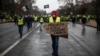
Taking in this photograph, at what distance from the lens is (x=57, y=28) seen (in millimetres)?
14203

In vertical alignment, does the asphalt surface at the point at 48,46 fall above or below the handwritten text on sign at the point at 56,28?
below

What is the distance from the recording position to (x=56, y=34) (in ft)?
46.0

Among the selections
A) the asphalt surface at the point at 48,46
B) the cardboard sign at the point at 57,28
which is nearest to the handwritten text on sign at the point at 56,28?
the cardboard sign at the point at 57,28

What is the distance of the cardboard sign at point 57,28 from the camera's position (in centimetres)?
1412

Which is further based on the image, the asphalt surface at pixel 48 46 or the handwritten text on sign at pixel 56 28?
the asphalt surface at pixel 48 46

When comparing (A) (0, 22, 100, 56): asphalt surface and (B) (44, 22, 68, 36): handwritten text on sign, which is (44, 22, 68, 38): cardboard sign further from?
(A) (0, 22, 100, 56): asphalt surface

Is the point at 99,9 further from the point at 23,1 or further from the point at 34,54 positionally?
the point at 23,1

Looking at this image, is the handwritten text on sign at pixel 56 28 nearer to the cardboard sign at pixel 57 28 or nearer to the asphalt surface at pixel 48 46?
the cardboard sign at pixel 57 28

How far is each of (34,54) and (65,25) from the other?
185 centimetres

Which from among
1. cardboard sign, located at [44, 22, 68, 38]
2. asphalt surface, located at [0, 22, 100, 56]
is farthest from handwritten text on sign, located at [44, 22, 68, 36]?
asphalt surface, located at [0, 22, 100, 56]

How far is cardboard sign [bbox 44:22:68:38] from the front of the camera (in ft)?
46.3

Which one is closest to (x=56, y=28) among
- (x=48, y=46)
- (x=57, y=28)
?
(x=57, y=28)

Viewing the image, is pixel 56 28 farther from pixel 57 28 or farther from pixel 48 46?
pixel 48 46

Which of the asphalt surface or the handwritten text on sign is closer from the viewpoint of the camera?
the handwritten text on sign
